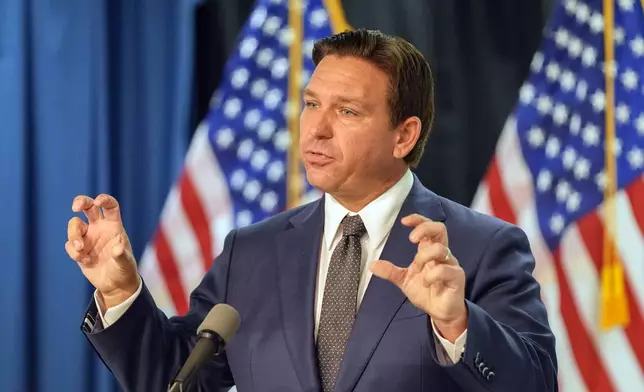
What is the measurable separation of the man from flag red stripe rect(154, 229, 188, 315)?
120 centimetres

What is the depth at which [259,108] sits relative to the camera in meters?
3.25

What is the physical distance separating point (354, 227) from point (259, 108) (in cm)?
143

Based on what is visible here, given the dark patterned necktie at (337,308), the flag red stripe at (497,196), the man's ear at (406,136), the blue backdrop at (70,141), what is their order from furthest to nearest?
1. the flag red stripe at (497,196)
2. the blue backdrop at (70,141)
3. the man's ear at (406,136)
4. the dark patterned necktie at (337,308)

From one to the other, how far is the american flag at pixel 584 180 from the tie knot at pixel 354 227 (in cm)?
135

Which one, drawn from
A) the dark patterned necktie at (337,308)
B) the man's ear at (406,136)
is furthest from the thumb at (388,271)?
the man's ear at (406,136)

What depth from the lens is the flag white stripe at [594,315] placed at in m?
3.09

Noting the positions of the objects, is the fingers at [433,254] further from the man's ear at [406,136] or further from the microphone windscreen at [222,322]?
the man's ear at [406,136]

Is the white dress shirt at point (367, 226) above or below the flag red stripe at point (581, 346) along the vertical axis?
above

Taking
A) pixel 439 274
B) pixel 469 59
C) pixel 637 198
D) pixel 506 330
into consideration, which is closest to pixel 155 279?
pixel 469 59

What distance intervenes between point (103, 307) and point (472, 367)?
29.8 inches

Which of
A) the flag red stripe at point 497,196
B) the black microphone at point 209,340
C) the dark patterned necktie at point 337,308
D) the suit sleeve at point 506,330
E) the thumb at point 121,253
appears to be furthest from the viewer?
the flag red stripe at point 497,196

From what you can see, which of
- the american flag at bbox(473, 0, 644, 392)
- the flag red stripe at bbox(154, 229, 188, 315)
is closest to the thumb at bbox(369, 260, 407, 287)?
the american flag at bbox(473, 0, 644, 392)

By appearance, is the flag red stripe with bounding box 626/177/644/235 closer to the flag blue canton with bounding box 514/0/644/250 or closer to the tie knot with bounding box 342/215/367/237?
the flag blue canton with bounding box 514/0/644/250

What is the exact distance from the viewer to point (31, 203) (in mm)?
3107
